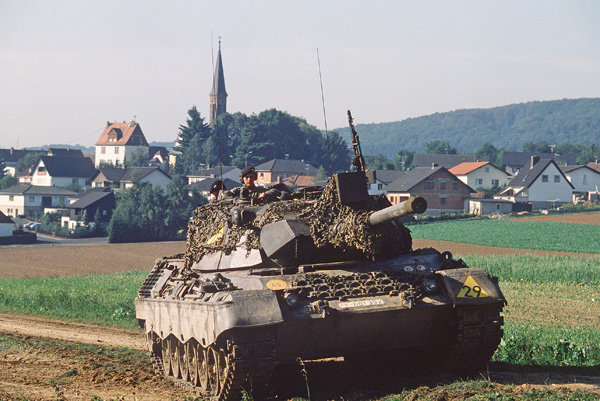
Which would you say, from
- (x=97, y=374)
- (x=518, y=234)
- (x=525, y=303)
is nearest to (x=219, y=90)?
(x=518, y=234)

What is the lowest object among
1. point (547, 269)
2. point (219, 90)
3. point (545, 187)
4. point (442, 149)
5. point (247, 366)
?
point (547, 269)

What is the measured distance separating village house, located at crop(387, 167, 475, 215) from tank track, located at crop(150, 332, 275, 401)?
247 feet

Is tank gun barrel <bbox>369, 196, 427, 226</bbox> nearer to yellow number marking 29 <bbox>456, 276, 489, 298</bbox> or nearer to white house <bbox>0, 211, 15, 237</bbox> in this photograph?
yellow number marking 29 <bbox>456, 276, 489, 298</bbox>

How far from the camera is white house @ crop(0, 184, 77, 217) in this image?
109 metres

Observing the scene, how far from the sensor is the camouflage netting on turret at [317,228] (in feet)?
41.7

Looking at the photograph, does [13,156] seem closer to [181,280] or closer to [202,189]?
[202,189]

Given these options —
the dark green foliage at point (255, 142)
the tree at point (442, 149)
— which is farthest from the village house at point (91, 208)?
the tree at point (442, 149)

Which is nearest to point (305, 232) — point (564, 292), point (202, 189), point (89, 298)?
point (89, 298)

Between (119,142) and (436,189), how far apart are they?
3377 inches

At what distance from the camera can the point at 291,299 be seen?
39.5 ft

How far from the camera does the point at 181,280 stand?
578 inches

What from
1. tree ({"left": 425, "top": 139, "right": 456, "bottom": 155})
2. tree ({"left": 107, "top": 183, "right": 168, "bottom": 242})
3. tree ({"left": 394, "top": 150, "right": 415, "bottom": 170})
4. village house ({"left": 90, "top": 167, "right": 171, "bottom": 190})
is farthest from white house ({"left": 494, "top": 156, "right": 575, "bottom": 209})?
tree ({"left": 425, "top": 139, "right": 456, "bottom": 155})

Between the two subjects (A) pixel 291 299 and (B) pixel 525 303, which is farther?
(B) pixel 525 303

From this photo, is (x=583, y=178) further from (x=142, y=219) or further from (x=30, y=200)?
(x=30, y=200)
